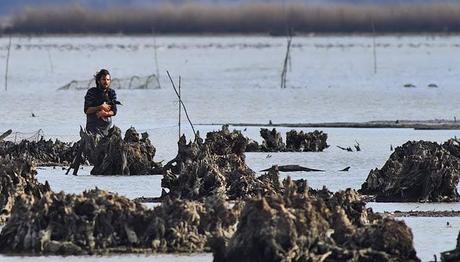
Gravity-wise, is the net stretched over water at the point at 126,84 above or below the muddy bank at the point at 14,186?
above

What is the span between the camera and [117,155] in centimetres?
1552

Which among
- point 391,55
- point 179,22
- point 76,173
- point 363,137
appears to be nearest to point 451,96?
point 363,137

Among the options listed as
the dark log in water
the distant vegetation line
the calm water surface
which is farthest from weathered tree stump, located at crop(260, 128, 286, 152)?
the distant vegetation line

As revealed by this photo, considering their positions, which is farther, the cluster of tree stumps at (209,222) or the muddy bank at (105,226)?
the muddy bank at (105,226)

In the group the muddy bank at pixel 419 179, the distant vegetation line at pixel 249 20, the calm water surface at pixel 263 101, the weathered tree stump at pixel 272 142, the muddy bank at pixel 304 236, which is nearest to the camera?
the muddy bank at pixel 304 236

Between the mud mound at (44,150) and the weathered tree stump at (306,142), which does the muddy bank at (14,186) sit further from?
the weathered tree stump at (306,142)

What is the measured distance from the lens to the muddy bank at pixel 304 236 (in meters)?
9.34

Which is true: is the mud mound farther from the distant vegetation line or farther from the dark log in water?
the distant vegetation line

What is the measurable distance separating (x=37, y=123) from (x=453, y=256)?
14.4m

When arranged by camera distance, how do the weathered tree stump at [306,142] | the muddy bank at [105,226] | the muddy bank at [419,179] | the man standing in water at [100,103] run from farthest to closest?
1. the weathered tree stump at [306,142]
2. the man standing in water at [100,103]
3. the muddy bank at [419,179]
4. the muddy bank at [105,226]

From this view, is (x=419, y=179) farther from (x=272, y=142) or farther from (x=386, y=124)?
(x=386, y=124)

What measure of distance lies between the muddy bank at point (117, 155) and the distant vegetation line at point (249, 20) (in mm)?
73622

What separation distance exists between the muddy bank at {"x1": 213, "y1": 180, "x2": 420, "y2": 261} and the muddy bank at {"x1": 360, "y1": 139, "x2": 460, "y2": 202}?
10.9 ft

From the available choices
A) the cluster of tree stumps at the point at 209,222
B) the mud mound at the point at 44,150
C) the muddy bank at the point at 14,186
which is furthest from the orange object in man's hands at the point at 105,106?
the muddy bank at the point at 14,186
